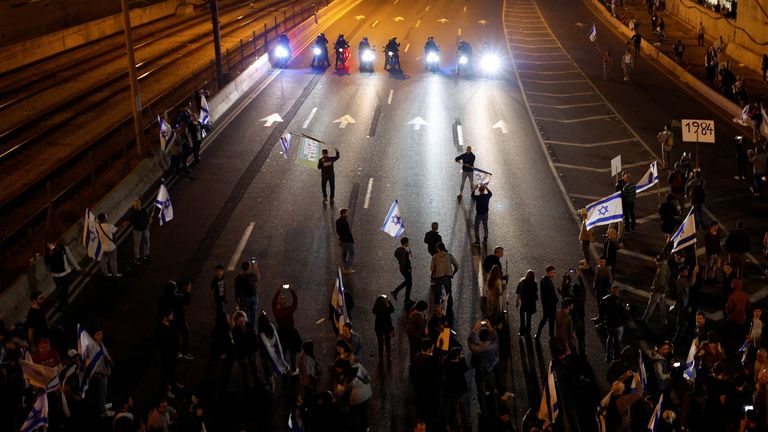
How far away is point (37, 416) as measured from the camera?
11312mm

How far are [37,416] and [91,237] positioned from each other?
6674 mm

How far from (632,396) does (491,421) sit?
2.13 metres

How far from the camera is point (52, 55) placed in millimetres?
44969

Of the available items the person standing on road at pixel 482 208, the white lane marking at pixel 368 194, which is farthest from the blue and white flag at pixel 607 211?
the white lane marking at pixel 368 194

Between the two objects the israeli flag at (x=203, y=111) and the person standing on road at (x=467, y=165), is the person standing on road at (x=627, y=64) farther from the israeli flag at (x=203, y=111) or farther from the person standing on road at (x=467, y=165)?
the israeli flag at (x=203, y=111)

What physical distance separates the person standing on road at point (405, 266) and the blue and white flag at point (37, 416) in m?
7.31

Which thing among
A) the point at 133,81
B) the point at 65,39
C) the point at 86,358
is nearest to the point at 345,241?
the point at 86,358

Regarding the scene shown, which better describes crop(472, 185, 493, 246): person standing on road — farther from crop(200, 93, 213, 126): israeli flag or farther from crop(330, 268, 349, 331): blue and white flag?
crop(200, 93, 213, 126): israeli flag

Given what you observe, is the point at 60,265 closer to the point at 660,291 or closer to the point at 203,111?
the point at 203,111

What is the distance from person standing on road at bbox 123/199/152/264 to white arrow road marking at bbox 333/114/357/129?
41.7ft

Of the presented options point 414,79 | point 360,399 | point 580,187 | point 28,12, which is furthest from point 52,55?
point 360,399

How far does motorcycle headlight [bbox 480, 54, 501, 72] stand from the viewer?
1645 inches

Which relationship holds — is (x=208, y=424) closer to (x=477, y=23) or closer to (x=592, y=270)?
(x=592, y=270)

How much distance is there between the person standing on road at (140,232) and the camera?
18.6 meters
